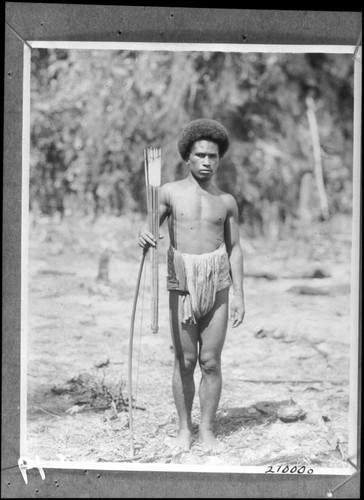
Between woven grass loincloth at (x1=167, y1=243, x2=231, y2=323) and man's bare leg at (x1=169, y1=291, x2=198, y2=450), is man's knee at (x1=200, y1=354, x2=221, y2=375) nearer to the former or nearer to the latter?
man's bare leg at (x1=169, y1=291, x2=198, y2=450)

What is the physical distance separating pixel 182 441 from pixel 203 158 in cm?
118

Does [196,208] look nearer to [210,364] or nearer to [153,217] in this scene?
[153,217]

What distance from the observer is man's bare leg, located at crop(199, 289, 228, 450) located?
12.4ft

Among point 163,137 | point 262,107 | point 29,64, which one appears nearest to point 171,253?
point 163,137

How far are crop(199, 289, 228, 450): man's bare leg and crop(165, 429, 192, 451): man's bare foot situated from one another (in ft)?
0.17

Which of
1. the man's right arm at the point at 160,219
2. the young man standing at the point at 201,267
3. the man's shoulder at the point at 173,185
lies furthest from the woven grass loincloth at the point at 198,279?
the man's shoulder at the point at 173,185

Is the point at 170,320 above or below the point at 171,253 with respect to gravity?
below

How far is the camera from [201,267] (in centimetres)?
372

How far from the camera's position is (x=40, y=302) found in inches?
151

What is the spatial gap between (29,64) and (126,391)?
1.42m

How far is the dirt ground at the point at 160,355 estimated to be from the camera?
385 cm

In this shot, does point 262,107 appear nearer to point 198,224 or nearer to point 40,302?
point 198,224

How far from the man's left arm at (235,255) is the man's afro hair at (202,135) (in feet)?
0.77

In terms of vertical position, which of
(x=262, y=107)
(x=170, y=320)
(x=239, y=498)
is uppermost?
(x=262, y=107)
